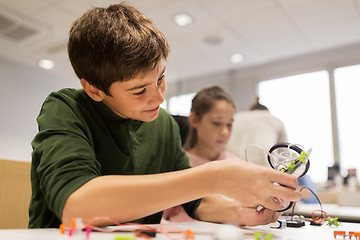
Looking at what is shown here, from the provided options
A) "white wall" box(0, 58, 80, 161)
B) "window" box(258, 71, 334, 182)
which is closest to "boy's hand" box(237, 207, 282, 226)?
"window" box(258, 71, 334, 182)

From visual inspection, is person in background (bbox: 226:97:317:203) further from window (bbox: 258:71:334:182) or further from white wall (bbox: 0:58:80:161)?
white wall (bbox: 0:58:80:161)

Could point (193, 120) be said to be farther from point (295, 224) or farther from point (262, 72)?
point (262, 72)

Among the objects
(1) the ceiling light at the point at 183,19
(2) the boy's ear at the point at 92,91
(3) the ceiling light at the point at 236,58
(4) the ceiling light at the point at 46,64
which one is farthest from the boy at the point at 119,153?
(4) the ceiling light at the point at 46,64

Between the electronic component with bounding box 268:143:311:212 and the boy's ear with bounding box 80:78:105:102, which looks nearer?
the electronic component with bounding box 268:143:311:212

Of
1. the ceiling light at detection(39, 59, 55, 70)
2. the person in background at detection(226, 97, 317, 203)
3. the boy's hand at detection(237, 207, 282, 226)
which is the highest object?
the ceiling light at detection(39, 59, 55, 70)

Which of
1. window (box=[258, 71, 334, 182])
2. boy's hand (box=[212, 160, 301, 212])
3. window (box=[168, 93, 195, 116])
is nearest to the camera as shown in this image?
boy's hand (box=[212, 160, 301, 212])

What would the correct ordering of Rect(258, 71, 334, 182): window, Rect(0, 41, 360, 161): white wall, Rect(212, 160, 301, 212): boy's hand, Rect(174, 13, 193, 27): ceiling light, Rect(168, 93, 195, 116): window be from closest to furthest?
Rect(212, 160, 301, 212): boy's hand
Rect(174, 13, 193, 27): ceiling light
Rect(258, 71, 334, 182): window
Rect(0, 41, 360, 161): white wall
Rect(168, 93, 195, 116): window

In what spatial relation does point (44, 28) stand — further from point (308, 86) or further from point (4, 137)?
point (308, 86)

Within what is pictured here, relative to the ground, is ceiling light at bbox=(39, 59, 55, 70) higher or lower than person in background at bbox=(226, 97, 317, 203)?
higher

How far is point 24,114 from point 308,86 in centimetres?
398

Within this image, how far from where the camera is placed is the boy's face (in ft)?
2.26

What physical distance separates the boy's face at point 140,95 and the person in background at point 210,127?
91 cm

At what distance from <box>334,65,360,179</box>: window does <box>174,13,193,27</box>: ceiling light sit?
219cm

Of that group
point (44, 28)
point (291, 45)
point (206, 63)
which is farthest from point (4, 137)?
point (291, 45)
